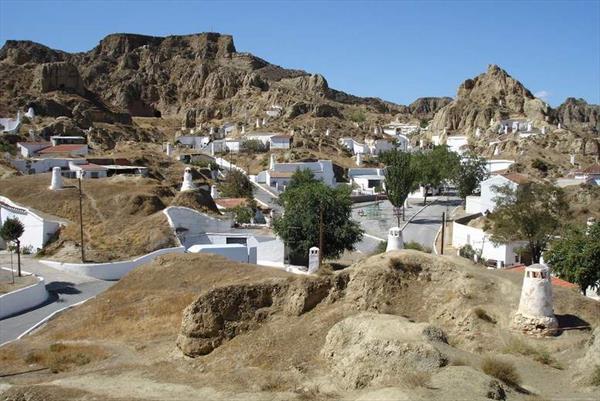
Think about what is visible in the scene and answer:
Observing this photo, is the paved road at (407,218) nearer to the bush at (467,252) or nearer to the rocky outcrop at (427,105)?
the bush at (467,252)

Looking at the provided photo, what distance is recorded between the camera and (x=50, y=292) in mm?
27703

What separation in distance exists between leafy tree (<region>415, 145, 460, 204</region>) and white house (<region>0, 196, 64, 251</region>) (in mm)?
33702

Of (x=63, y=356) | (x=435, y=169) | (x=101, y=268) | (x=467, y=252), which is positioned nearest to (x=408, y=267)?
(x=63, y=356)

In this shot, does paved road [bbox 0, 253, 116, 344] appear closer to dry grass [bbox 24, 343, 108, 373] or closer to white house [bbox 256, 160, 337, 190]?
dry grass [bbox 24, 343, 108, 373]

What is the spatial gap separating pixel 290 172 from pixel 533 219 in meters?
35.3

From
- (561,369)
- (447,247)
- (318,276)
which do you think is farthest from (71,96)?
(561,369)

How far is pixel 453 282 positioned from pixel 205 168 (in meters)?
50.1

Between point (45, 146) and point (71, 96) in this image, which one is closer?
point (45, 146)

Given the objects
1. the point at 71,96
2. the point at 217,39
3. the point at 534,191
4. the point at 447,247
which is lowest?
the point at 447,247

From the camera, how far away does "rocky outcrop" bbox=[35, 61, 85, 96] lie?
86.8 meters

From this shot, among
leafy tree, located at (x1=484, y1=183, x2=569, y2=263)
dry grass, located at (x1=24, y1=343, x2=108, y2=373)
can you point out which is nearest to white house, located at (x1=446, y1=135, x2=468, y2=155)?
leafy tree, located at (x1=484, y1=183, x2=569, y2=263)

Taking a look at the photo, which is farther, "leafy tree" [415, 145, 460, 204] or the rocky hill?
the rocky hill

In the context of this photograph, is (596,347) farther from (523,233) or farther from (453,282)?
(523,233)

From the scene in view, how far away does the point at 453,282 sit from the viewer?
51.8 feet
